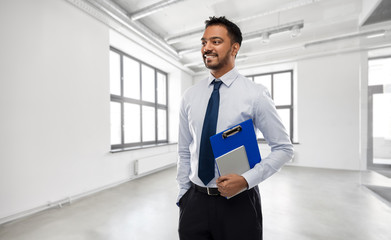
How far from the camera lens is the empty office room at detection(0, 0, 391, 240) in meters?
0.85

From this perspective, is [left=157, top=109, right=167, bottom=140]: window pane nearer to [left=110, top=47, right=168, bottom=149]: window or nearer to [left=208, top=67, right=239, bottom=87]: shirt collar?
[left=110, top=47, right=168, bottom=149]: window

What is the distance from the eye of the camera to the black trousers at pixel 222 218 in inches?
30.1

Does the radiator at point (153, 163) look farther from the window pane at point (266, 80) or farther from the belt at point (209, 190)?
the window pane at point (266, 80)

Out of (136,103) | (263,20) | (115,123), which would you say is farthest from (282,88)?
(115,123)

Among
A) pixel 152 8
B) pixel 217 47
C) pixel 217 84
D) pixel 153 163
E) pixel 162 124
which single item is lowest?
pixel 153 163

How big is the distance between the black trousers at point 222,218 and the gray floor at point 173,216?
55.5 inches

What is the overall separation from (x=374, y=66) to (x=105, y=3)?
4.56m

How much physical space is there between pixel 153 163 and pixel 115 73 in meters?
2.43

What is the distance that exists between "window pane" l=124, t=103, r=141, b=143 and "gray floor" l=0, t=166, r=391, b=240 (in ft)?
4.85

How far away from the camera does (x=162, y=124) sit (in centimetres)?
622

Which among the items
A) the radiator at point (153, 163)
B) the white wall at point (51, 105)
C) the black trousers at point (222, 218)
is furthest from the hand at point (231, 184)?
the radiator at point (153, 163)

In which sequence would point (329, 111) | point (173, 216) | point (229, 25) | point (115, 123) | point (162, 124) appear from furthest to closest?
point (162, 124), point (329, 111), point (115, 123), point (173, 216), point (229, 25)

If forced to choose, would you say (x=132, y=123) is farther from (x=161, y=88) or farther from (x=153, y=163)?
(x=161, y=88)

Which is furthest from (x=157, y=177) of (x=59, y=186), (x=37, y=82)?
(x=37, y=82)
